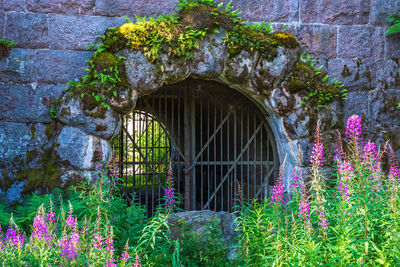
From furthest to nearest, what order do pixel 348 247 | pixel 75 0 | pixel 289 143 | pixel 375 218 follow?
pixel 289 143, pixel 75 0, pixel 375 218, pixel 348 247

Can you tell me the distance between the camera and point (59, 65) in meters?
4.81

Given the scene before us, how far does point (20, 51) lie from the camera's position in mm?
4750

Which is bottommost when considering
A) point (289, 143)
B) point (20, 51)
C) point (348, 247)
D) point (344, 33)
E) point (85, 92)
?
point (348, 247)

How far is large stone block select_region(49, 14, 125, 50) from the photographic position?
482 cm

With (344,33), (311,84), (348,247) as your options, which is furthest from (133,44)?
(348,247)

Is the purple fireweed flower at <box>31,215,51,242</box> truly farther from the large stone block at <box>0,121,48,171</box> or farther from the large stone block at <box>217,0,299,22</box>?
the large stone block at <box>217,0,299,22</box>

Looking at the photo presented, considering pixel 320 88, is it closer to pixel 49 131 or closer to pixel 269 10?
pixel 269 10

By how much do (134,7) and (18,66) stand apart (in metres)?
1.62

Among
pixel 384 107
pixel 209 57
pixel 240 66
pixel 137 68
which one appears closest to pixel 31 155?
pixel 137 68

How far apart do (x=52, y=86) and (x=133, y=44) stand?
114 cm

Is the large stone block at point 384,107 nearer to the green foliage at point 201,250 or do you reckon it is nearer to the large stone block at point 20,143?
the green foliage at point 201,250

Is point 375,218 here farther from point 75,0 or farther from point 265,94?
point 75,0

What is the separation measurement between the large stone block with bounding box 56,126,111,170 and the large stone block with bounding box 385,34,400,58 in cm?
426

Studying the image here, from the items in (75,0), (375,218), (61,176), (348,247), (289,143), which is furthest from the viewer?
(289,143)
